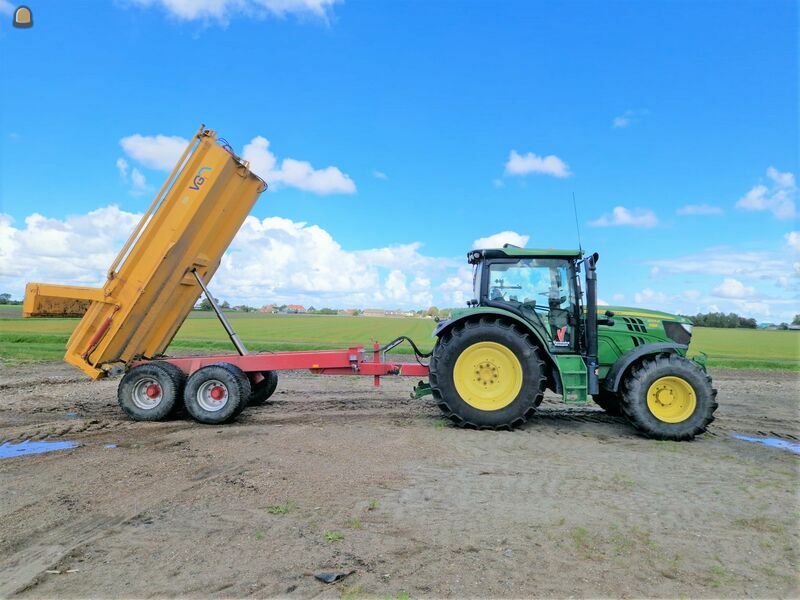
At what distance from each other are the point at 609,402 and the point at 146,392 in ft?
23.6

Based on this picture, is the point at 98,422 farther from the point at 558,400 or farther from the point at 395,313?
the point at 395,313

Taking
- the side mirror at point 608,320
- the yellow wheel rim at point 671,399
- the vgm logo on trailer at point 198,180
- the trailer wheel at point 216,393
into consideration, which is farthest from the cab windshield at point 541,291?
the vgm logo on trailer at point 198,180

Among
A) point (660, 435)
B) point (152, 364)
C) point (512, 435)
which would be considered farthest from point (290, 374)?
point (660, 435)

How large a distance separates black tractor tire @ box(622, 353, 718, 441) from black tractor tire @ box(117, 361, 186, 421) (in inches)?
251

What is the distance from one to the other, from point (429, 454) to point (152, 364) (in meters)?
4.54

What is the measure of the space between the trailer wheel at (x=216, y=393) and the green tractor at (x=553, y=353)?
9.23 feet

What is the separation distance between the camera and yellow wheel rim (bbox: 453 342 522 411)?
7.04m

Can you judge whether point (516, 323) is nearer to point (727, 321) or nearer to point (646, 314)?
point (646, 314)

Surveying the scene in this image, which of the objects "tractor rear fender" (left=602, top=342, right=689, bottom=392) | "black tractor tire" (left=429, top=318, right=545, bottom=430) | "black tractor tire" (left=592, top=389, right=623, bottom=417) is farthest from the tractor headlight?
"black tractor tire" (left=429, top=318, right=545, bottom=430)

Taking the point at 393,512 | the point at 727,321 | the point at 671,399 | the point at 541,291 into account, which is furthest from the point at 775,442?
the point at 727,321

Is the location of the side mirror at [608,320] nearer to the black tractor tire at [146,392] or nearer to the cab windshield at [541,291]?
the cab windshield at [541,291]

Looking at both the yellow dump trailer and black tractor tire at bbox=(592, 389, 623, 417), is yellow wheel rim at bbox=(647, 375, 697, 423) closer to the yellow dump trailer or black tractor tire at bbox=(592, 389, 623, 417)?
black tractor tire at bbox=(592, 389, 623, 417)

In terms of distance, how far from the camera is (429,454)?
5770mm

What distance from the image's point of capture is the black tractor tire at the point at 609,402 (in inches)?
320
